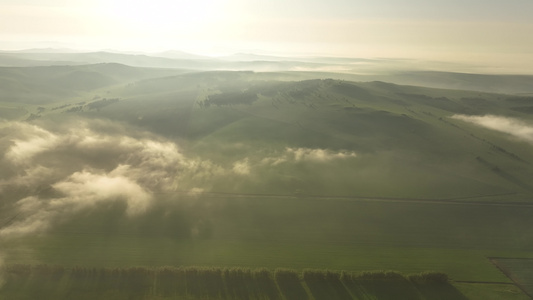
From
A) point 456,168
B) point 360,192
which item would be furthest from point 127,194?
point 456,168

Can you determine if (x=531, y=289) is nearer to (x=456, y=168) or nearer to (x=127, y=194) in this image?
(x=456, y=168)

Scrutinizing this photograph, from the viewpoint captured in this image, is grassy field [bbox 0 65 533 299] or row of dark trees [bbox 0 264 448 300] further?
grassy field [bbox 0 65 533 299]

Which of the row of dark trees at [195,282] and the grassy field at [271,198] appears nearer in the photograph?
the row of dark trees at [195,282]

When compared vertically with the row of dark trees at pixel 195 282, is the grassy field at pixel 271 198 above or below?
above

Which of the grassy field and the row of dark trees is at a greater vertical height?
the grassy field
